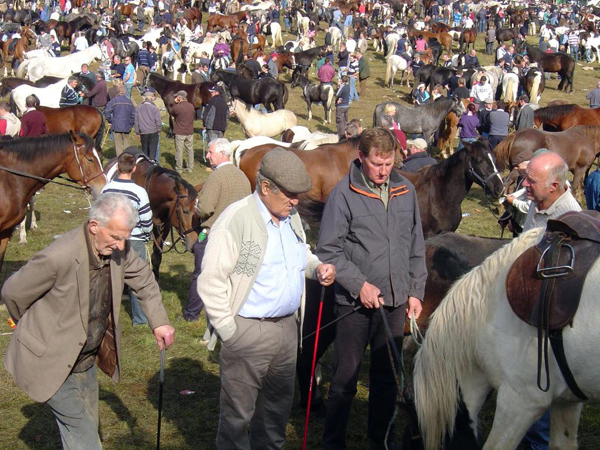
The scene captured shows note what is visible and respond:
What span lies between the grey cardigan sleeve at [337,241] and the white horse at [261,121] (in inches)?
535

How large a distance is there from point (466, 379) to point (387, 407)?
910 mm

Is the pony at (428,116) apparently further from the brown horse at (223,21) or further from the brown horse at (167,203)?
the brown horse at (223,21)

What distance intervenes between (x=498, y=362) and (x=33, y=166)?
6280 millimetres

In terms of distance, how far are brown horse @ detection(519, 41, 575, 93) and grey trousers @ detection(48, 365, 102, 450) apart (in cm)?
3017

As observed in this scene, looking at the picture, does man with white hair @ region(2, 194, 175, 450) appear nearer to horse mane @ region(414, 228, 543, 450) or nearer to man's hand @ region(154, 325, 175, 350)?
man's hand @ region(154, 325, 175, 350)

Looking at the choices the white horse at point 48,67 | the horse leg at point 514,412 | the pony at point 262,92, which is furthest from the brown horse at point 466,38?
the horse leg at point 514,412

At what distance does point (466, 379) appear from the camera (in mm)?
3881

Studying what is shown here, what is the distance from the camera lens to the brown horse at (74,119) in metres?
15.4

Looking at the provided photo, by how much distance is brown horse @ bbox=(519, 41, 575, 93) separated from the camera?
30.2 meters

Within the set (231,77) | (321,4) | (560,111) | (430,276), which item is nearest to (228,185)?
(430,276)

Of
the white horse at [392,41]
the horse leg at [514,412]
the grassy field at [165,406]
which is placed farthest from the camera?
the white horse at [392,41]

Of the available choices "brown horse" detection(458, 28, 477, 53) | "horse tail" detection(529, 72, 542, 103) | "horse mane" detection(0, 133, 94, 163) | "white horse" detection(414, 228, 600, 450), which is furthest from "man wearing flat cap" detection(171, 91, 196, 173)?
"brown horse" detection(458, 28, 477, 53)

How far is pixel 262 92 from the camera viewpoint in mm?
22062

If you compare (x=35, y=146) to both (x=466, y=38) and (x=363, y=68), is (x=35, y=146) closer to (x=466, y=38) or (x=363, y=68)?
(x=363, y=68)
